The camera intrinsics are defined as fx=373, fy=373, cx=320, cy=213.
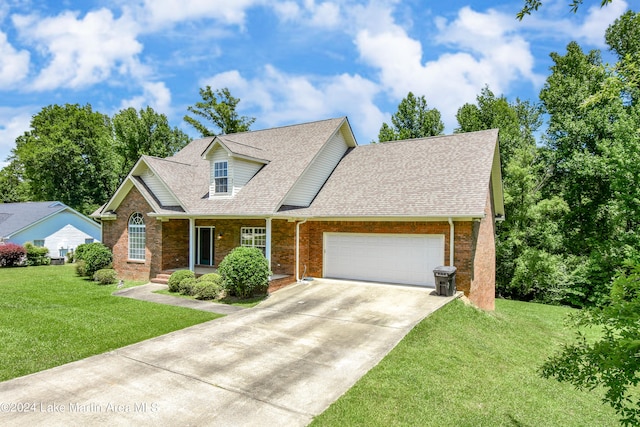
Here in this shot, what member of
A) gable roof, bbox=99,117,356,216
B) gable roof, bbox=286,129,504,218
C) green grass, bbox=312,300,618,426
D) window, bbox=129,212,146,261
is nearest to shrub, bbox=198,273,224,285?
gable roof, bbox=99,117,356,216

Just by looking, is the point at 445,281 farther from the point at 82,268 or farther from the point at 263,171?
the point at 82,268

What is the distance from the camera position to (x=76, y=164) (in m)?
41.3

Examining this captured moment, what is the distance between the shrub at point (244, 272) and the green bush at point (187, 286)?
1641 mm

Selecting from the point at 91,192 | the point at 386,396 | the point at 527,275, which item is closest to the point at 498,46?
the point at 386,396

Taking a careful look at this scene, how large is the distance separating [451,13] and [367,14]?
242cm

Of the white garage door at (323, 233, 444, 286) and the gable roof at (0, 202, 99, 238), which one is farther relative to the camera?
the gable roof at (0, 202, 99, 238)

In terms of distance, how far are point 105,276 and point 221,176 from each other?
7035 millimetres

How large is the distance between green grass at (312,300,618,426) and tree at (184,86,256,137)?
114 ft

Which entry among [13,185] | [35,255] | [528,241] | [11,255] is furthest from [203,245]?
[13,185]

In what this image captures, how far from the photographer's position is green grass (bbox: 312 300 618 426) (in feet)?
19.7

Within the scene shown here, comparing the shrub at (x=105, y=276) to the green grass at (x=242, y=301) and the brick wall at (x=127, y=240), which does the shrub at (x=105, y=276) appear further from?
the green grass at (x=242, y=301)

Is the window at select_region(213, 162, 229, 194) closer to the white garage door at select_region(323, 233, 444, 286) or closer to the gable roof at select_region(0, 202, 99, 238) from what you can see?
the white garage door at select_region(323, 233, 444, 286)

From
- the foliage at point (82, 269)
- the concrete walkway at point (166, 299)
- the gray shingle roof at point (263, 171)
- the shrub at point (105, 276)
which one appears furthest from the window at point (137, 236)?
the foliage at point (82, 269)

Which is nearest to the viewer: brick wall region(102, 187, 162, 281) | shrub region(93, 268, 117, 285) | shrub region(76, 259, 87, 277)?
shrub region(93, 268, 117, 285)
